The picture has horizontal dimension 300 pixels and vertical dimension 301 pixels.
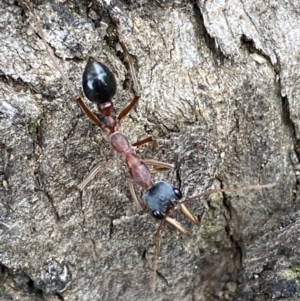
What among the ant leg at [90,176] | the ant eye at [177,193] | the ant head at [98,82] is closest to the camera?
the ant head at [98,82]

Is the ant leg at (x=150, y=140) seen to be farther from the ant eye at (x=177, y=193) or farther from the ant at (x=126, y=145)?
the ant eye at (x=177, y=193)

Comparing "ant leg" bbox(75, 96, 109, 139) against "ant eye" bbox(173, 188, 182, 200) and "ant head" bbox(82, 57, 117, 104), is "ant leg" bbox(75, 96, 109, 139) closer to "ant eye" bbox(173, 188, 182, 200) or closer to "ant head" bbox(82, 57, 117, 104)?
"ant head" bbox(82, 57, 117, 104)

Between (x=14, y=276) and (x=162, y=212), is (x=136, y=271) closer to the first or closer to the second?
(x=162, y=212)

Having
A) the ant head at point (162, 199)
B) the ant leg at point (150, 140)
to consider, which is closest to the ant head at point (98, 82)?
the ant leg at point (150, 140)

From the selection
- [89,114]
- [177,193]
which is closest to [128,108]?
[89,114]

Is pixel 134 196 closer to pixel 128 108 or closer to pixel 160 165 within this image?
pixel 160 165
